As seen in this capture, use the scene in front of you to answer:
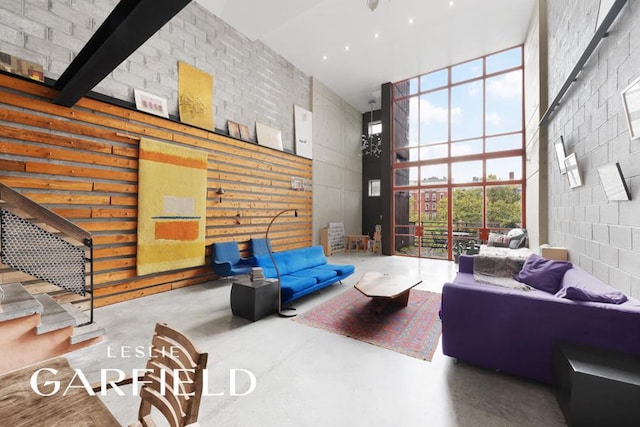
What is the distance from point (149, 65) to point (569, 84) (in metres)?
6.34

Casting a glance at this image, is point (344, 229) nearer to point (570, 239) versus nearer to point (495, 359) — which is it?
point (570, 239)

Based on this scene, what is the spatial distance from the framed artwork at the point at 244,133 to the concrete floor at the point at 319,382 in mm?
4117

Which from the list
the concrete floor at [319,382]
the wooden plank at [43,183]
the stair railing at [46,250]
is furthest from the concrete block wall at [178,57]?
the concrete floor at [319,382]

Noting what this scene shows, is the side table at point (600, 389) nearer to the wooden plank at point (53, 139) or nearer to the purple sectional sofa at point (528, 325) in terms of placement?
the purple sectional sofa at point (528, 325)

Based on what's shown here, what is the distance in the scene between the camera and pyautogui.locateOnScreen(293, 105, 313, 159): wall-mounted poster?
7715 millimetres

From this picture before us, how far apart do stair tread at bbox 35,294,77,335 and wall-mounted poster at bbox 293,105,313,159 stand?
6011 mm

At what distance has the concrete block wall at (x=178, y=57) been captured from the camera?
3.39 meters

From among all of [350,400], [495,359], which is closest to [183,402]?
[350,400]

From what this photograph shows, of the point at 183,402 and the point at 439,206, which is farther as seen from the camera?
the point at 439,206

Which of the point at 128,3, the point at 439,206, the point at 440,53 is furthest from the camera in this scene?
the point at 439,206

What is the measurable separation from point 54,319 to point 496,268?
18.3ft

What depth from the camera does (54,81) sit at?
3527 millimetres

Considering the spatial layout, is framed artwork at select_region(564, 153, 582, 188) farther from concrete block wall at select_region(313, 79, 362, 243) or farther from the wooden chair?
concrete block wall at select_region(313, 79, 362, 243)

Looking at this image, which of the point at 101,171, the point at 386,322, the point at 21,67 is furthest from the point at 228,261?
the point at 21,67
